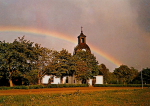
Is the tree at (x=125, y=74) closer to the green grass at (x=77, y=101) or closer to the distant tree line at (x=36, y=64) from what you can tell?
the distant tree line at (x=36, y=64)

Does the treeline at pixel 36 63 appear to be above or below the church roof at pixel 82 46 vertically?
below

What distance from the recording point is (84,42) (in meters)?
69.4

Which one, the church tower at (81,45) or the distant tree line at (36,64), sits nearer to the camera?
the distant tree line at (36,64)

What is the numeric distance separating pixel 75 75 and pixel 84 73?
3.07 meters

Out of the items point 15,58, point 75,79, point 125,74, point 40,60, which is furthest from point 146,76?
point 15,58

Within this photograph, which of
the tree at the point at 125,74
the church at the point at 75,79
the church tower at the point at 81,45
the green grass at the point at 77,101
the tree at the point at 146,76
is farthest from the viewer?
the tree at the point at 125,74

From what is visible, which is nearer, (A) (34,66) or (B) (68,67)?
(A) (34,66)

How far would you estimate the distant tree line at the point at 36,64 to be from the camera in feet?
140

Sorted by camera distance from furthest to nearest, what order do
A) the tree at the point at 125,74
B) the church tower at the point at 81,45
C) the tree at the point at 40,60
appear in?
the tree at the point at 125,74, the church tower at the point at 81,45, the tree at the point at 40,60

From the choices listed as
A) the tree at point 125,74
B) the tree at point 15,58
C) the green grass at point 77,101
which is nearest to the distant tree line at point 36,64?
the tree at point 15,58

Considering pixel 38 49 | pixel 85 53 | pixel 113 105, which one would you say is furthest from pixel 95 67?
pixel 113 105

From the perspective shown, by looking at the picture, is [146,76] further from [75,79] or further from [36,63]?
[36,63]

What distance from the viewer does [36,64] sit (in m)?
48.0

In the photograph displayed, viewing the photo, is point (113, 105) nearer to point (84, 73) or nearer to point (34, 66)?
point (34, 66)
